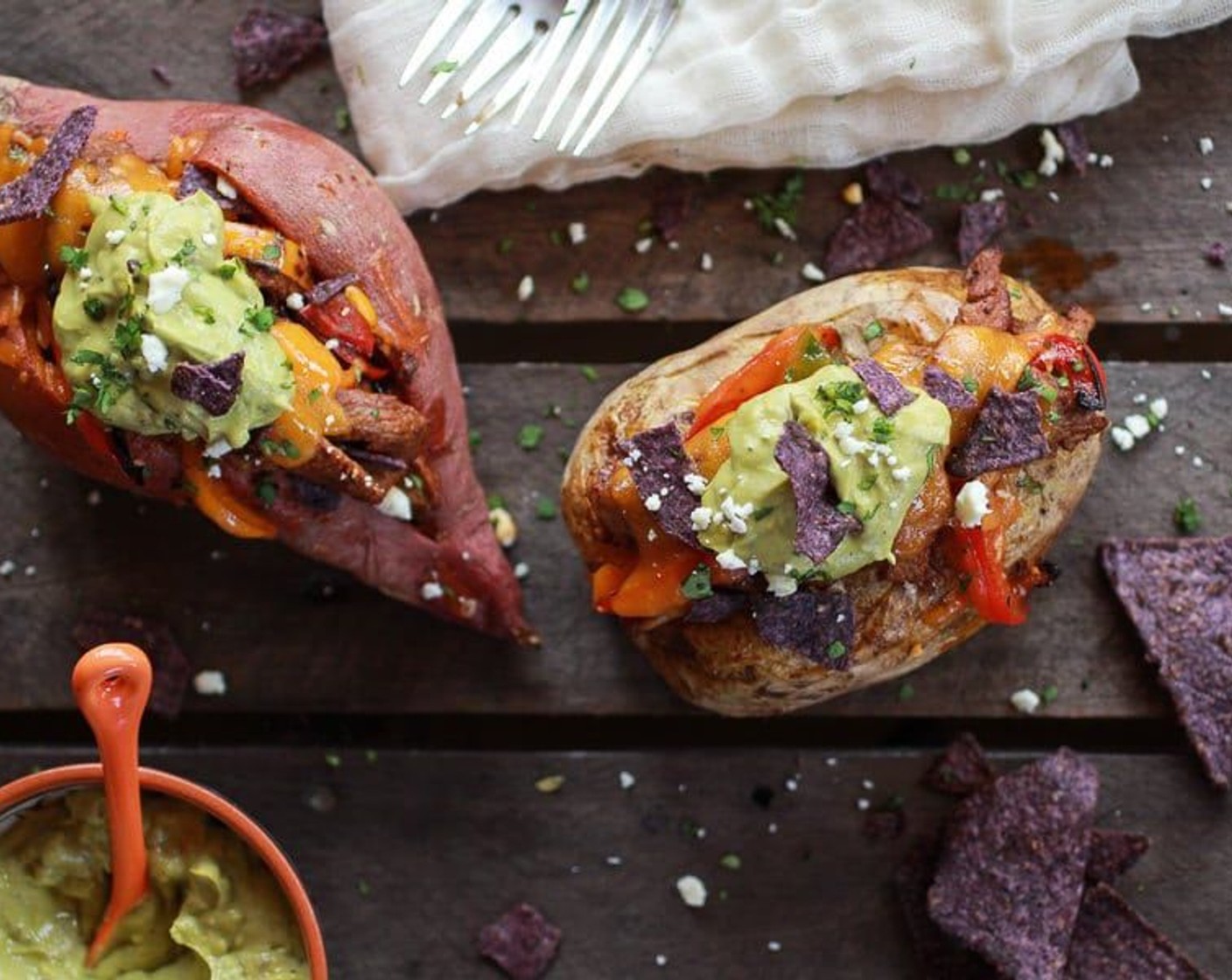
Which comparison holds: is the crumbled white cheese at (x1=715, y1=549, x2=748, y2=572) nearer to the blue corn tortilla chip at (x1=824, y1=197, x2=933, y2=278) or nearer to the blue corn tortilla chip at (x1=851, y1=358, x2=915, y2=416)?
the blue corn tortilla chip at (x1=851, y1=358, x2=915, y2=416)

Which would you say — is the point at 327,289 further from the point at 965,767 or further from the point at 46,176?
the point at 965,767

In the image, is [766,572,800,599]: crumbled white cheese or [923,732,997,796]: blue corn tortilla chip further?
[923,732,997,796]: blue corn tortilla chip

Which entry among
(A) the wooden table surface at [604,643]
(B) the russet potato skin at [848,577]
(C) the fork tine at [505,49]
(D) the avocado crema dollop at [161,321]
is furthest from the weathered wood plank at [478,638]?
(D) the avocado crema dollop at [161,321]

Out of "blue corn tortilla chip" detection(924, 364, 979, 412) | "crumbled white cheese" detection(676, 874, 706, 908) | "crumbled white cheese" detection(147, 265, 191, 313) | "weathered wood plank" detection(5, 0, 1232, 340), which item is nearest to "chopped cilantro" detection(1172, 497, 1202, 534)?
"weathered wood plank" detection(5, 0, 1232, 340)

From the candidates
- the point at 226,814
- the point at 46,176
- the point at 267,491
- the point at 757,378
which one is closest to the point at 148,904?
the point at 226,814

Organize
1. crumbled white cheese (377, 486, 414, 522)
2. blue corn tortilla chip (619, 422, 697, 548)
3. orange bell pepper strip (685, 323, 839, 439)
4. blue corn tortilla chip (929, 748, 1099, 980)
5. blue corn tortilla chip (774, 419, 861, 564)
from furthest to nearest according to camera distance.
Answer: blue corn tortilla chip (929, 748, 1099, 980), crumbled white cheese (377, 486, 414, 522), orange bell pepper strip (685, 323, 839, 439), blue corn tortilla chip (619, 422, 697, 548), blue corn tortilla chip (774, 419, 861, 564)

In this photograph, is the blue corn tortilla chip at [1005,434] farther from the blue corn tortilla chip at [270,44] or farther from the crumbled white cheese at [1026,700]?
the blue corn tortilla chip at [270,44]

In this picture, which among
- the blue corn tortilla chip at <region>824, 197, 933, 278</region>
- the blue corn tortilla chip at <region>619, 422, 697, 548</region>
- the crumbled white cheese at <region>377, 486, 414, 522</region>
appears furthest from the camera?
the blue corn tortilla chip at <region>824, 197, 933, 278</region>
